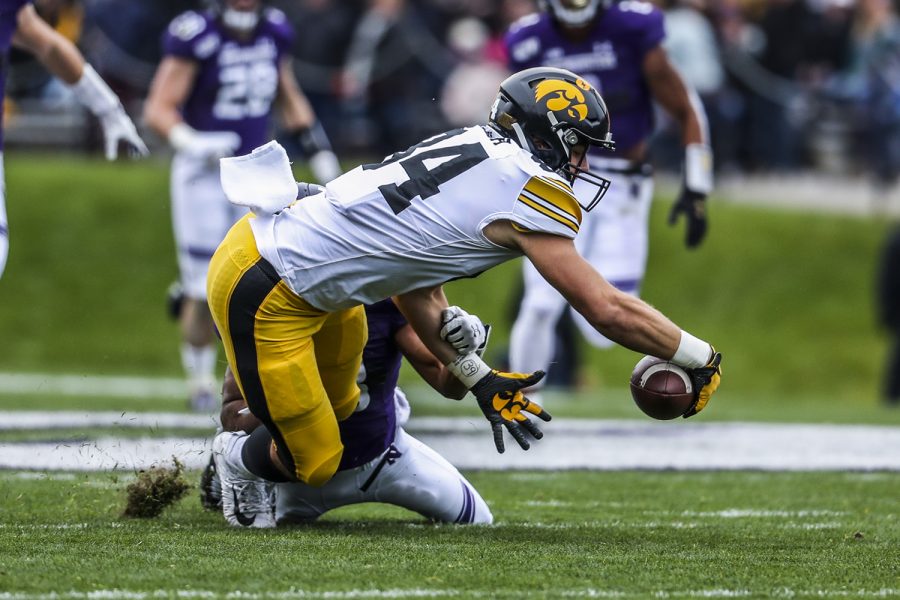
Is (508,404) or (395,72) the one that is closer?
(508,404)

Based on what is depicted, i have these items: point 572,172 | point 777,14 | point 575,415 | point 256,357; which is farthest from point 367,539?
point 777,14

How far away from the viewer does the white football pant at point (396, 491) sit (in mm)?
4582

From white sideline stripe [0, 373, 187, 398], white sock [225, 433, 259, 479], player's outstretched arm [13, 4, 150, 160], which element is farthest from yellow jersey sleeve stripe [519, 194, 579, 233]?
white sideline stripe [0, 373, 187, 398]

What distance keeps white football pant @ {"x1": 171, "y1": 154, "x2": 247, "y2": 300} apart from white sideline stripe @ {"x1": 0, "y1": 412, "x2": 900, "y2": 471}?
2.57 feet

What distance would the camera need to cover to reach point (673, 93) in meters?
7.14

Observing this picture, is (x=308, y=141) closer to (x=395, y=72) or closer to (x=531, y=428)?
(x=531, y=428)

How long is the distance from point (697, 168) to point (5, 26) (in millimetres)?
3243

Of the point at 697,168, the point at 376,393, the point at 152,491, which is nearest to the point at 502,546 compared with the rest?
the point at 376,393

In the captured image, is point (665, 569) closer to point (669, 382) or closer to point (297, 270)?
point (669, 382)

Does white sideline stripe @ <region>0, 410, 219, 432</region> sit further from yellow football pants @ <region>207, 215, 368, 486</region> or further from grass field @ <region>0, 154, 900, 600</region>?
yellow football pants @ <region>207, 215, 368, 486</region>

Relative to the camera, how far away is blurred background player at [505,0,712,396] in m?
7.03

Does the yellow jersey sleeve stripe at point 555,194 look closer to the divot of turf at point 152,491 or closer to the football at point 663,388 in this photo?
the football at point 663,388

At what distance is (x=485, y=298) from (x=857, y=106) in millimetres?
3671

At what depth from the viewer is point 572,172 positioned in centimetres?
442
